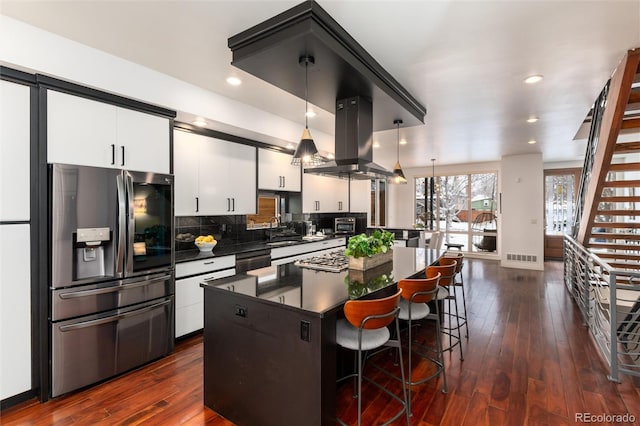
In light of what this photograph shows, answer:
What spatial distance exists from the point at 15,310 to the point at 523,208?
8.74 metres

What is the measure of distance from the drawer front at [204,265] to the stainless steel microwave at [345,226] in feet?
10.5

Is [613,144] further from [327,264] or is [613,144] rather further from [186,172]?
[186,172]

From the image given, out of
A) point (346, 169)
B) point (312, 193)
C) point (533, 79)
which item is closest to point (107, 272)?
point (346, 169)

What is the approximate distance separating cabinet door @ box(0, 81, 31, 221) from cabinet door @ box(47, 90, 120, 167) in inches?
5.5

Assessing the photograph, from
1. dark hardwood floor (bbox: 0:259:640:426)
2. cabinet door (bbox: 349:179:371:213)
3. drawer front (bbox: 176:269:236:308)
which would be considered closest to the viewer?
dark hardwood floor (bbox: 0:259:640:426)

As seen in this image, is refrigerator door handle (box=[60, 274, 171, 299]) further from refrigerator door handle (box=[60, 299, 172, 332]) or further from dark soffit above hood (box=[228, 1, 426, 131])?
dark soffit above hood (box=[228, 1, 426, 131])

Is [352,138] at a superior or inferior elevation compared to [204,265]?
superior

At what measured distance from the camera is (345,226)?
22.4 ft

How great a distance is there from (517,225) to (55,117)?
8510mm

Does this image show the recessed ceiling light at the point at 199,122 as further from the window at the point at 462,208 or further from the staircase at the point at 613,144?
the window at the point at 462,208

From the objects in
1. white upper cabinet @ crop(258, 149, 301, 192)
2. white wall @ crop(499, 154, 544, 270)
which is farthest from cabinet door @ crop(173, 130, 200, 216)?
white wall @ crop(499, 154, 544, 270)

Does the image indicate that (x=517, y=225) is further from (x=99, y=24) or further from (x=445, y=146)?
(x=99, y=24)

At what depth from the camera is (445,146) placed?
6465mm

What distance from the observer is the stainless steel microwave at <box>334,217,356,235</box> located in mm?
6765
